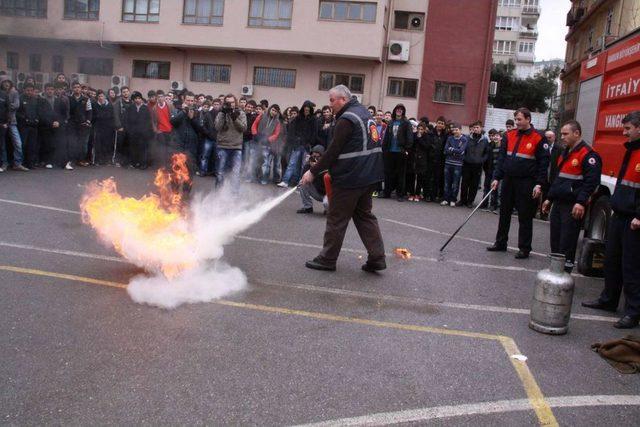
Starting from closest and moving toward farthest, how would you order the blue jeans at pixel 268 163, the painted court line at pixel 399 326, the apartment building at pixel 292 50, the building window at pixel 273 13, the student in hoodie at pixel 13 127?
the painted court line at pixel 399 326, the student in hoodie at pixel 13 127, the blue jeans at pixel 268 163, the apartment building at pixel 292 50, the building window at pixel 273 13

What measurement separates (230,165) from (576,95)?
22.0ft

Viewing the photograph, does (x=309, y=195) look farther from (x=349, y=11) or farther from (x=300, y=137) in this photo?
(x=349, y=11)

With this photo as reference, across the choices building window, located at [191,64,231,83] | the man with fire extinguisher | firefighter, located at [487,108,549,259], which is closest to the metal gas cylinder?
the man with fire extinguisher

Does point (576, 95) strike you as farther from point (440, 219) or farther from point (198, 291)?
point (198, 291)

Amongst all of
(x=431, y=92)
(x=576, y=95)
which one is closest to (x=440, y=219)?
(x=576, y=95)

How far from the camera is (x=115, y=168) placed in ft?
47.0

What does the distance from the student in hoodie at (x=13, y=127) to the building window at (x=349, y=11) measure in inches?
699

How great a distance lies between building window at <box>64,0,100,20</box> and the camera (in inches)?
195

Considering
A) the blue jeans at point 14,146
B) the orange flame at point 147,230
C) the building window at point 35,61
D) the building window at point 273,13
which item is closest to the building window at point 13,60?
the building window at point 35,61

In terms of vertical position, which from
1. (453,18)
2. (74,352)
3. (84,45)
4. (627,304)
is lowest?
(74,352)

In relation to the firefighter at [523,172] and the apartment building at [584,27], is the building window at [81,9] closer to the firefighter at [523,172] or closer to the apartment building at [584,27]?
the firefighter at [523,172]

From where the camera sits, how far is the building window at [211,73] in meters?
28.5

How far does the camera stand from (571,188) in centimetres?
681

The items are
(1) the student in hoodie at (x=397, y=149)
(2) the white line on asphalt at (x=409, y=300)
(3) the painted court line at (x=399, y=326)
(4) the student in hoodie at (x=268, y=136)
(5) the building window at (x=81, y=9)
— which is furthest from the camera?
(4) the student in hoodie at (x=268, y=136)
